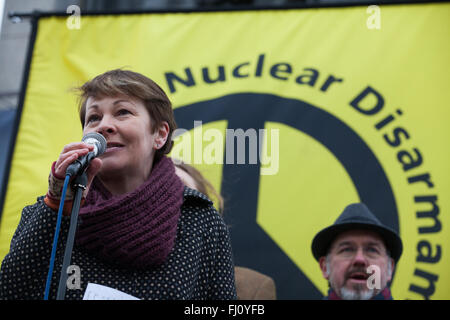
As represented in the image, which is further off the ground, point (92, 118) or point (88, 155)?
point (92, 118)

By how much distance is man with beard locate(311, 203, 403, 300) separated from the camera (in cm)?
264

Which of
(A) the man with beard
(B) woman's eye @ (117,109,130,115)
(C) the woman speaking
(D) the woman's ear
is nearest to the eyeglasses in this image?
(A) the man with beard

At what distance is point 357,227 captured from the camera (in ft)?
8.95

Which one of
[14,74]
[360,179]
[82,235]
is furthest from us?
[14,74]

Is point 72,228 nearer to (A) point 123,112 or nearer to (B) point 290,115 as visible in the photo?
(A) point 123,112

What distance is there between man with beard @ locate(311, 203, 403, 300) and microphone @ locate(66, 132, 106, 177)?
1571mm

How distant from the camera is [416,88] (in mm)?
3094

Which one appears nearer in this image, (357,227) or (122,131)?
(122,131)

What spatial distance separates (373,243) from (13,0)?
4153mm

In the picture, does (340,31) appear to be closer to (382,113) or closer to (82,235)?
(382,113)

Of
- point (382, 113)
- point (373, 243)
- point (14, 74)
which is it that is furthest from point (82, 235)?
point (14, 74)

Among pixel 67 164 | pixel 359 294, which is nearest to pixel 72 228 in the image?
pixel 67 164

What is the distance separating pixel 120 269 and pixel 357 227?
4.98 feet
